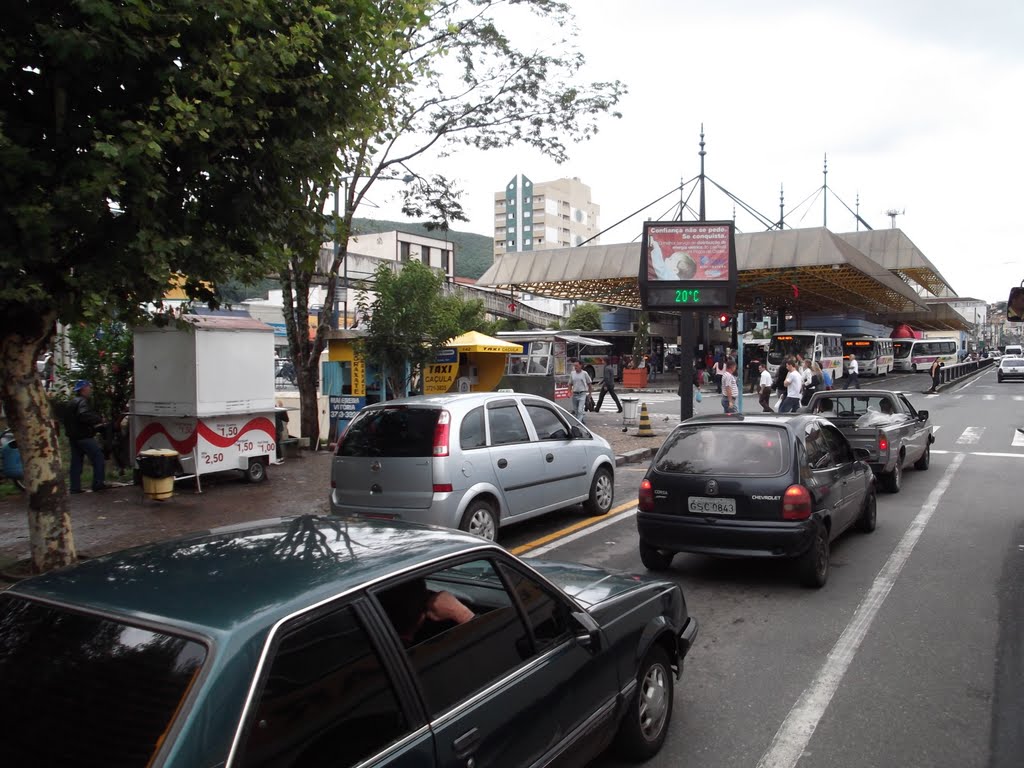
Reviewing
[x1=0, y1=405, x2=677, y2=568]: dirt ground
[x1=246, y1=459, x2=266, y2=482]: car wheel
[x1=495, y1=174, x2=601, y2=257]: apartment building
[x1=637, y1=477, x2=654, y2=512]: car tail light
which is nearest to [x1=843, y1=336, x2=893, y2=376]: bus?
[x1=0, y1=405, x2=677, y2=568]: dirt ground

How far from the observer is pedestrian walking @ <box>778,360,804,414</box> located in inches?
784

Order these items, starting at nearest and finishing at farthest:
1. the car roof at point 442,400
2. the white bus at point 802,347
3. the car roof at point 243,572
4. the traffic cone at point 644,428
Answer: the car roof at point 243,572, the car roof at point 442,400, the traffic cone at point 644,428, the white bus at point 802,347

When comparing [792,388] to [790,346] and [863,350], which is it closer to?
[790,346]

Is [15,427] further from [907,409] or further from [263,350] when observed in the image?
[907,409]

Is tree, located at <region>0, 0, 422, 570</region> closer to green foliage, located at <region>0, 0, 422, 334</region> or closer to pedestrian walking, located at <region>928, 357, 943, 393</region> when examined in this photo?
green foliage, located at <region>0, 0, 422, 334</region>

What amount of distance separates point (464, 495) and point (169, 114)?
13.9 ft

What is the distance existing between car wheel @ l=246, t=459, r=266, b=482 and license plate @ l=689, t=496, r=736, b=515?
7381mm

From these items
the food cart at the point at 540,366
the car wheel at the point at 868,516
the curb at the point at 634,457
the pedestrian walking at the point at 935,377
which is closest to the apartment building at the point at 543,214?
the pedestrian walking at the point at 935,377

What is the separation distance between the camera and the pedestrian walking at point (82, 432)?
10.2m

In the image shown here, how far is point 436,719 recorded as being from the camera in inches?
100

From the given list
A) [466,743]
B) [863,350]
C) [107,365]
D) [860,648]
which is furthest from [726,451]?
[863,350]

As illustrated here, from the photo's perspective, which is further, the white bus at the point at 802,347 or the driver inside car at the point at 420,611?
the white bus at the point at 802,347

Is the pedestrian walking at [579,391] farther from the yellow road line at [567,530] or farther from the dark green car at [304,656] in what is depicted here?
the dark green car at [304,656]

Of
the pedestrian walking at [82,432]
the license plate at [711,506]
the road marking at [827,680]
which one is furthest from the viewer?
the pedestrian walking at [82,432]
